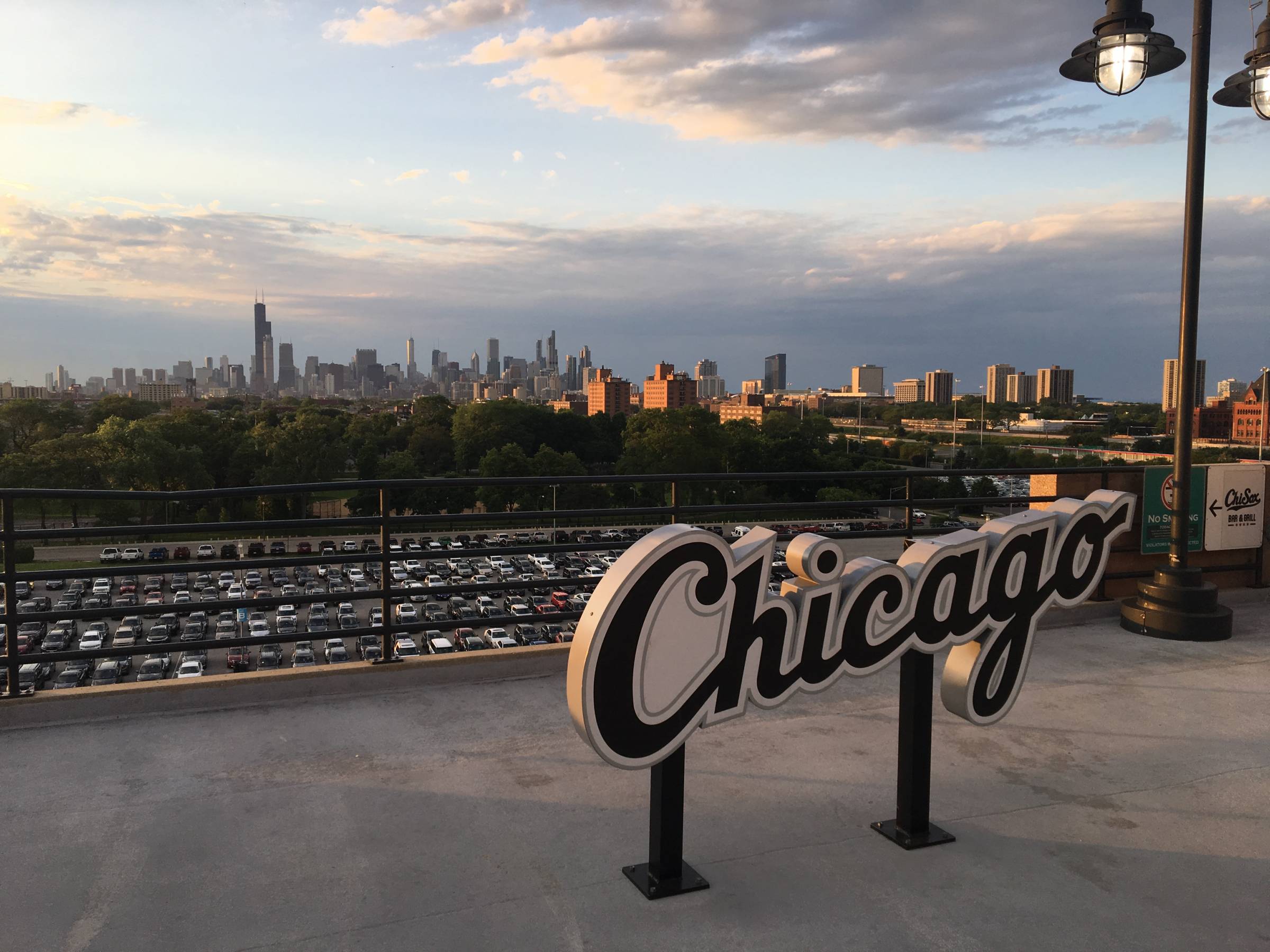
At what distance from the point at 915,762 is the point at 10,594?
474 centimetres

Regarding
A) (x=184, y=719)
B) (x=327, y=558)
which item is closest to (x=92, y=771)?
(x=184, y=719)

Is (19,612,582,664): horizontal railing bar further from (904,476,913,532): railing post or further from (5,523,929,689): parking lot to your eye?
(904,476,913,532): railing post

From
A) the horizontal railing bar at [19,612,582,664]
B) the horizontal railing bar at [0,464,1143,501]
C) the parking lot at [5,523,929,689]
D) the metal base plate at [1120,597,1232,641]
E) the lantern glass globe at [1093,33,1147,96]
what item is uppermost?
the lantern glass globe at [1093,33,1147,96]

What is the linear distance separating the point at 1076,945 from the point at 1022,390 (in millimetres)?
190751

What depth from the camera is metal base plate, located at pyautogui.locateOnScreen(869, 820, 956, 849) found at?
364 centimetres

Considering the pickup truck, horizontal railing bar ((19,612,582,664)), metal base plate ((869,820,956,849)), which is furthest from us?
the pickup truck

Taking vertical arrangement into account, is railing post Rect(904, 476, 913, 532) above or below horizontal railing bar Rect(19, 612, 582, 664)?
above

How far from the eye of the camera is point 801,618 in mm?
3357

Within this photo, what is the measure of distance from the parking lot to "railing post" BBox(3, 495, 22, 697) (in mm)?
253

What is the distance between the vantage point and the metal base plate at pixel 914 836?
3639 millimetres

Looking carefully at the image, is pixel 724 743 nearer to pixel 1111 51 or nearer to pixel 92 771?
pixel 92 771

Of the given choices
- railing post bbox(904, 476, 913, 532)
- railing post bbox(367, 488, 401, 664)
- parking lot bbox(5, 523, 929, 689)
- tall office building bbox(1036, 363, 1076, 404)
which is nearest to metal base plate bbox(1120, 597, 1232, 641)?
railing post bbox(904, 476, 913, 532)

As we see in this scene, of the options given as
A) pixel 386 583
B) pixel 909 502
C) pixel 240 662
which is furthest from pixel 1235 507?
pixel 240 662

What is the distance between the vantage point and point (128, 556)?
219 ft
